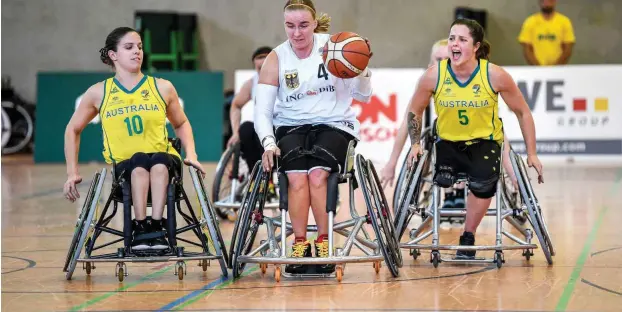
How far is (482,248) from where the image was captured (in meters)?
5.66

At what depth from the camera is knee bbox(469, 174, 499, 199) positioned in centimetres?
594

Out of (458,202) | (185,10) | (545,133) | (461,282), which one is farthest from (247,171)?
(185,10)

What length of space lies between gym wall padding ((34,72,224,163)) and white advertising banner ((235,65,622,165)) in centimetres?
233

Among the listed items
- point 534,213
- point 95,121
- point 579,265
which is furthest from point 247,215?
point 95,121

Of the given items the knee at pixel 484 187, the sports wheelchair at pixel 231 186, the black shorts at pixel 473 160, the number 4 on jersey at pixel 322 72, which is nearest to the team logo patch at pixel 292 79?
the number 4 on jersey at pixel 322 72

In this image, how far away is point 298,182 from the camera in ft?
17.9

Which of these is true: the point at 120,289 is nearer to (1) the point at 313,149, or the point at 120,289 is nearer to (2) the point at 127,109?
(2) the point at 127,109

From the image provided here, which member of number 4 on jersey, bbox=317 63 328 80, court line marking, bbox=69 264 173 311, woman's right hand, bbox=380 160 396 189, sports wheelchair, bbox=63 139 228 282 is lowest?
court line marking, bbox=69 264 173 311

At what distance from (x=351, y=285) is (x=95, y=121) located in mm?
10006

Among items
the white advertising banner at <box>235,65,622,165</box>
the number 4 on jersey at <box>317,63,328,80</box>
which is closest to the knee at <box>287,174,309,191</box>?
the number 4 on jersey at <box>317,63,328,80</box>

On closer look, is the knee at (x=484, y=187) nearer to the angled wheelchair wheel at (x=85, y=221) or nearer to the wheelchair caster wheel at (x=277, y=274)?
the wheelchair caster wheel at (x=277, y=274)

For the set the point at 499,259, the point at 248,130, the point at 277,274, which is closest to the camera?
Answer: the point at 277,274

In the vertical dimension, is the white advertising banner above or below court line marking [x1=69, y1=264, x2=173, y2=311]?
above

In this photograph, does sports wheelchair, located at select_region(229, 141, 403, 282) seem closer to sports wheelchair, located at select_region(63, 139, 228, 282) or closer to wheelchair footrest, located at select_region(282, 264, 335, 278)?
wheelchair footrest, located at select_region(282, 264, 335, 278)
